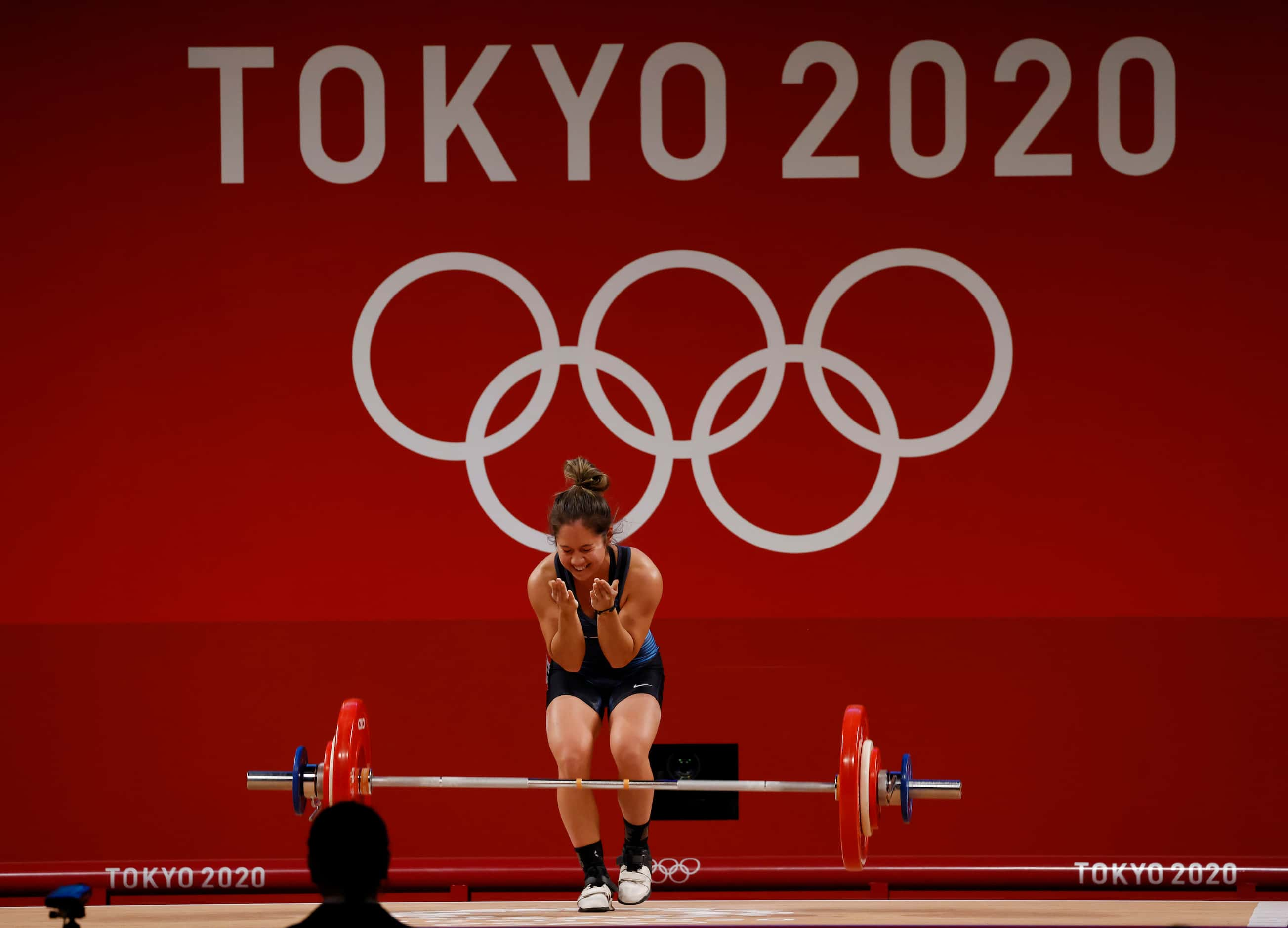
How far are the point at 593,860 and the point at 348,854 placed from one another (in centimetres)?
216

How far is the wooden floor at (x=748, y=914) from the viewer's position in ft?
14.2

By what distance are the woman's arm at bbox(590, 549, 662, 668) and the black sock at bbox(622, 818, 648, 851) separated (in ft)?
1.59

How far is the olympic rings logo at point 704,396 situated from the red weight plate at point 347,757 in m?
1.20

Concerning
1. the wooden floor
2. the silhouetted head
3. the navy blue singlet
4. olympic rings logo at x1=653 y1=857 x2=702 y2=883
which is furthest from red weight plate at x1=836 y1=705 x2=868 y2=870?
the silhouetted head

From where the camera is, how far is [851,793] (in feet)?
12.8

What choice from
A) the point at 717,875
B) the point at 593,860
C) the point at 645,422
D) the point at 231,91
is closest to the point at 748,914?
the point at 717,875

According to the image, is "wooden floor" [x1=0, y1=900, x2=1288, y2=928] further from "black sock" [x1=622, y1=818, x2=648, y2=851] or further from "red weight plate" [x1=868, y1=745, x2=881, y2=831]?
"red weight plate" [x1=868, y1=745, x2=881, y2=831]

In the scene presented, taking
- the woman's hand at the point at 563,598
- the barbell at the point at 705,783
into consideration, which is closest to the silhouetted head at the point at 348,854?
the barbell at the point at 705,783

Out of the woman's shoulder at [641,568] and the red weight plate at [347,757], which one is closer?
the red weight plate at [347,757]

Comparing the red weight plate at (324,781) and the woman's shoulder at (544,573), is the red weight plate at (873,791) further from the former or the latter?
the red weight plate at (324,781)

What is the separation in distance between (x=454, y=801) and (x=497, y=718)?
34 centimetres

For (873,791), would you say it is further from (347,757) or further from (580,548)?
(347,757)

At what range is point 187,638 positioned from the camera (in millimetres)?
5102

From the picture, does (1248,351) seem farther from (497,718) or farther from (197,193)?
(197,193)
